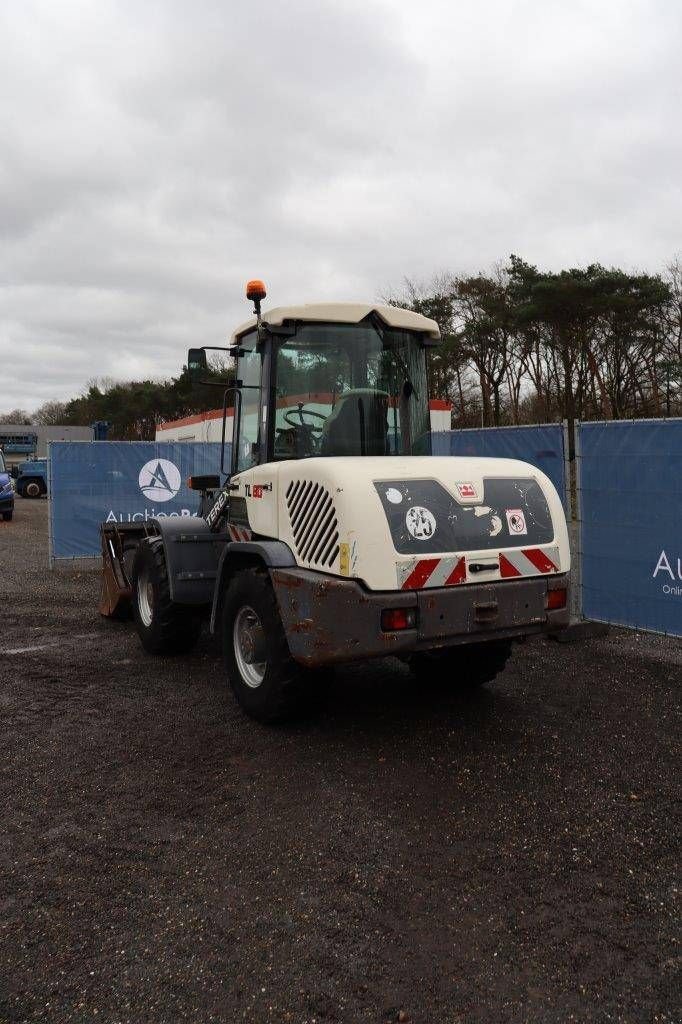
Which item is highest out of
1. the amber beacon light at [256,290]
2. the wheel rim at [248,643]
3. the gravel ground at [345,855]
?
the amber beacon light at [256,290]

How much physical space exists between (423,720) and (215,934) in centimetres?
228

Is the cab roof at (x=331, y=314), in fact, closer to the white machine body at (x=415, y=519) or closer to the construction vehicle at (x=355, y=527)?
the construction vehicle at (x=355, y=527)

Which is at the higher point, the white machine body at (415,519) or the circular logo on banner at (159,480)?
the circular logo on banner at (159,480)

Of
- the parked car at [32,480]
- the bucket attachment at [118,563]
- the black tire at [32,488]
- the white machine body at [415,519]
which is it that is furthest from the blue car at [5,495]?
the white machine body at [415,519]

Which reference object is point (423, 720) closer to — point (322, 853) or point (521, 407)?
point (322, 853)

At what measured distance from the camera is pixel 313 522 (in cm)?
405

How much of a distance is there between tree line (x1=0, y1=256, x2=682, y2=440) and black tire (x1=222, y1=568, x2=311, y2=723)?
17.0m

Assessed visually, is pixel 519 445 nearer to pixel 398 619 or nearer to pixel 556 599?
pixel 556 599

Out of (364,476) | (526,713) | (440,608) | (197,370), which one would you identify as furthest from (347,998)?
(197,370)

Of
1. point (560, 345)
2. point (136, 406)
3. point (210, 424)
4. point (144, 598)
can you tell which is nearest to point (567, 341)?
point (560, 345)

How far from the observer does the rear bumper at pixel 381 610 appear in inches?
147

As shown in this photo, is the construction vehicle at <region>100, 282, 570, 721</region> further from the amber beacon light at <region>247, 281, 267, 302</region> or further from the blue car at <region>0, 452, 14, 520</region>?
the blue car at <region>0, 452, 14, 520</region>

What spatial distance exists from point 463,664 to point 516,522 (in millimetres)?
1415

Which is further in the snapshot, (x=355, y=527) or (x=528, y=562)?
(x=528, y=562)
